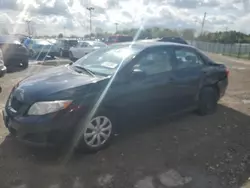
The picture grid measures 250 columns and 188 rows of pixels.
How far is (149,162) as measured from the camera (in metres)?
3.98

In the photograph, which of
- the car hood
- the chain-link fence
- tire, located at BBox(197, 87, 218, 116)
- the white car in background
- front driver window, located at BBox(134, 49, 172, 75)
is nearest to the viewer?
the car hood

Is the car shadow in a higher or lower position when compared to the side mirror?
lower

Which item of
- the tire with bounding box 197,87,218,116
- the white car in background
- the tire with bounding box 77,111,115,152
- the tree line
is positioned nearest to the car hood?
the tire with bounding box 77,111,115,152

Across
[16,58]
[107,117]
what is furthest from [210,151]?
[16,58]

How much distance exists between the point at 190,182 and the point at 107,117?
1.42 metres

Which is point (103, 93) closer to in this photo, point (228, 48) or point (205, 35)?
point (228, 48)

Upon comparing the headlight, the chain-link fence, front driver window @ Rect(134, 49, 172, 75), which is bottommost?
the chain-link fence

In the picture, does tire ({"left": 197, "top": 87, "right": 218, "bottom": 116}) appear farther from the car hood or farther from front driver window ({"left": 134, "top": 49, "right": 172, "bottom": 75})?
the car hood

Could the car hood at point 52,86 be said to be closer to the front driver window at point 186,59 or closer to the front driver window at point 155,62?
the front driver window at point 155,62

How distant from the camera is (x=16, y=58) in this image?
12.4 meters

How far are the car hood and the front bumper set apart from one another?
258 millimetres

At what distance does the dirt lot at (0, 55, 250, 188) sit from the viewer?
3508 mm

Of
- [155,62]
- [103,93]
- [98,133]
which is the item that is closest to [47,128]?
[98,133]

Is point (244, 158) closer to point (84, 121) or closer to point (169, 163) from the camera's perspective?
point (169, 163)
